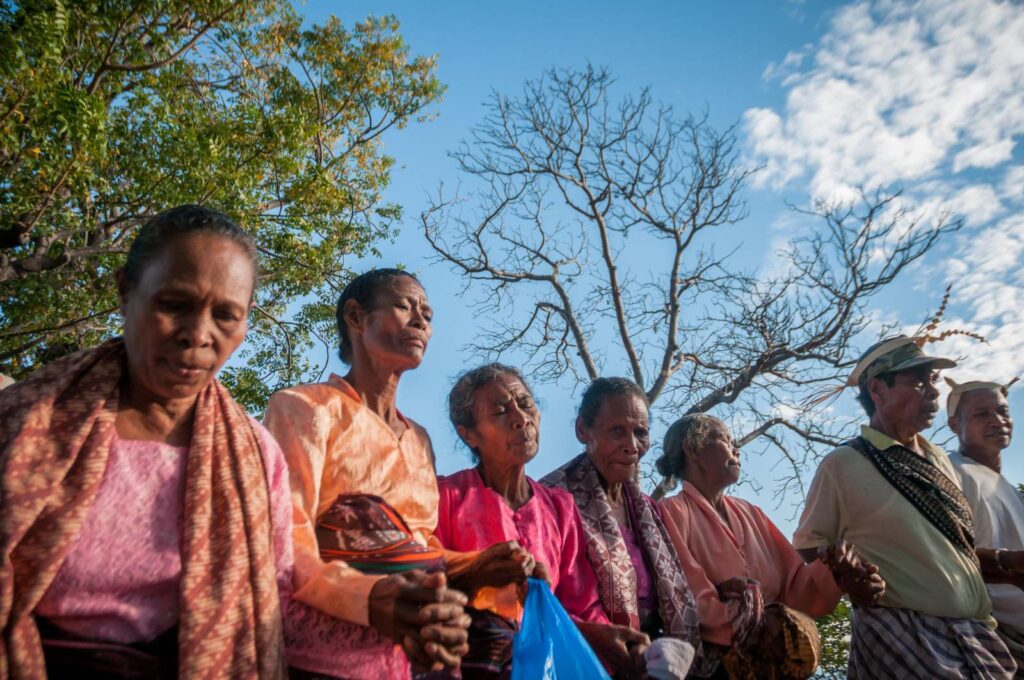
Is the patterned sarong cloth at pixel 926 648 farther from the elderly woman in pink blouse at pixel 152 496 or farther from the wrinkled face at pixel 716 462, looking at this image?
the elderly woman in pink blouse at pixel 152 496

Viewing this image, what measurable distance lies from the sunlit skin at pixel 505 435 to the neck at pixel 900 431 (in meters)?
2.39

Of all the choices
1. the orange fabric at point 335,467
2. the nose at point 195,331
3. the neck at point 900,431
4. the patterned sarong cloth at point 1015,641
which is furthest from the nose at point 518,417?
the patterned sarong cloth at point 1015,641

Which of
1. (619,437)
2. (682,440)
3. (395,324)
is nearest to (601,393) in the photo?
(619,437)

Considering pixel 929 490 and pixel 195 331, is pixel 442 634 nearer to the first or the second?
pixel 195 331

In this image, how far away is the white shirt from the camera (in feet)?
14.2

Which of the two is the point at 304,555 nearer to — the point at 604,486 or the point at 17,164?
the point at 604,486

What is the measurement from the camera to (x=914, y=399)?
165 inches

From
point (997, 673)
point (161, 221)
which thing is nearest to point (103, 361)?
point (161, 221)

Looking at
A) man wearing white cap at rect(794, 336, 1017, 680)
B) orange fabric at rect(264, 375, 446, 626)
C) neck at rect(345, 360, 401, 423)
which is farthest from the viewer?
man wearing white cap at rect(794, 336, 1017, 680)

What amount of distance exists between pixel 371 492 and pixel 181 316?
0.90m

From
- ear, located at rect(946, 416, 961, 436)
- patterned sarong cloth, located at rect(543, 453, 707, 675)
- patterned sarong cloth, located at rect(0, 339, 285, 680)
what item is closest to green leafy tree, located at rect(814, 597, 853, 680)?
ear, located at rect(946, 416, 961, 436)

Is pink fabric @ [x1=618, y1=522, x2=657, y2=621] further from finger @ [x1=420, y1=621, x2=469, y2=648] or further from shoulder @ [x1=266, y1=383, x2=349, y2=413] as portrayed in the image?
finger @ [x1=420, y1=621, x2=469, y2=648]

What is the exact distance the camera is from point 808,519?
4.03 m

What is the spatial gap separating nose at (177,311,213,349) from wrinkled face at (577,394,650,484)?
2353 mm
